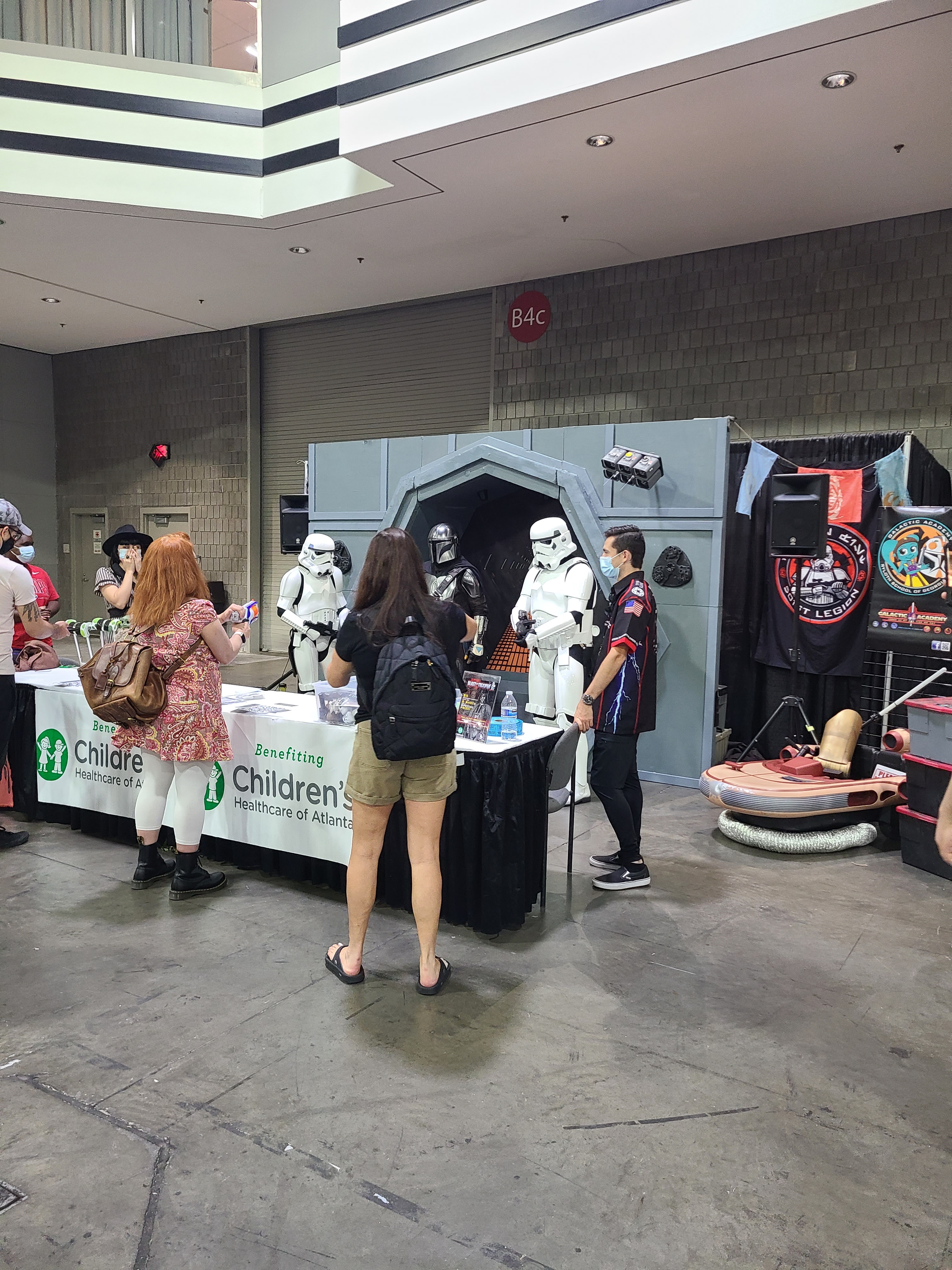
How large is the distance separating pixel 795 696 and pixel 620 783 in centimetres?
267

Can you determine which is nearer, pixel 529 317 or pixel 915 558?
pixel 915 558

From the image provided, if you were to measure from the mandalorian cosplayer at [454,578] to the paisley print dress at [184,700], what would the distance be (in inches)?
122

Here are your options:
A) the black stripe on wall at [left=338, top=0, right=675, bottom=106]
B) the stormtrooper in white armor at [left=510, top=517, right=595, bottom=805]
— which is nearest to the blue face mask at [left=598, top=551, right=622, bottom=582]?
the stormtrooper in white armor at [left=510, top=517, right=595, bottom=805]

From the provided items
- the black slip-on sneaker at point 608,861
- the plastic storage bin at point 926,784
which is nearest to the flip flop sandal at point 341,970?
the black slip-on sneaker at point 608,861

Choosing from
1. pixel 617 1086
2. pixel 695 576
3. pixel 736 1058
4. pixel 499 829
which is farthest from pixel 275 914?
pixel 695 576

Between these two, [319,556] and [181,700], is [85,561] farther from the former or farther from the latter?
[181,700]

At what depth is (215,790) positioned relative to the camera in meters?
4.12

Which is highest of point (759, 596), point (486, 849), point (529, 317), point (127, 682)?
point (529, 317)

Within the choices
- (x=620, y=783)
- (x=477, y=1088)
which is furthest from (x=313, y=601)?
(x=477, y=1088)

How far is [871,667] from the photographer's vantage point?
623 cm

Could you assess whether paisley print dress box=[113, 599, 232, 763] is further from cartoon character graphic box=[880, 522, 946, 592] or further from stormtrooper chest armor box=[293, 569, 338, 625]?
cartoon character graphic box=[880, 522, 946, 592]

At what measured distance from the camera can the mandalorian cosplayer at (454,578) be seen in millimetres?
6645

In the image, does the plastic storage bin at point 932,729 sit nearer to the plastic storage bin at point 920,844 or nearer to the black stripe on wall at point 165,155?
the plastic storage bin at point 920,844

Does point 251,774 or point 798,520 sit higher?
point 798,520
